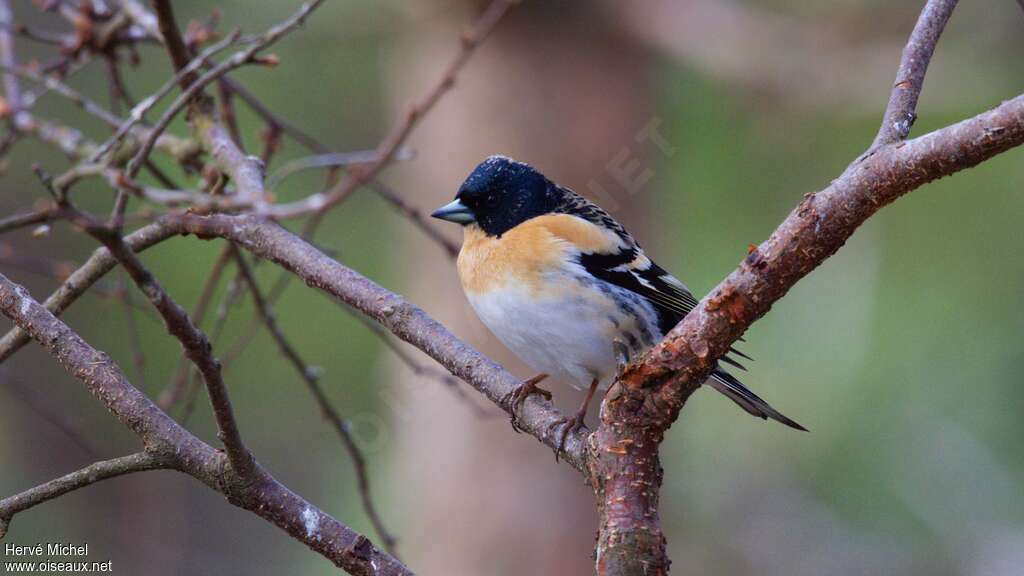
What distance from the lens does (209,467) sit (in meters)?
2.27

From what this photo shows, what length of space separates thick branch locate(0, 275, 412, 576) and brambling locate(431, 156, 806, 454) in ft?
2.97

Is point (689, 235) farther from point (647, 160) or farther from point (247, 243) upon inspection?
point (247, 243)

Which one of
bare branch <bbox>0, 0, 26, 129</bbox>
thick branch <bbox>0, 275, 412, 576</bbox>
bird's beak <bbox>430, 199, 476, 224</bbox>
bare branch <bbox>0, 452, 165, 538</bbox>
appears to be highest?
bird's beak <bbox>430, 199, 476, 224</bbox>

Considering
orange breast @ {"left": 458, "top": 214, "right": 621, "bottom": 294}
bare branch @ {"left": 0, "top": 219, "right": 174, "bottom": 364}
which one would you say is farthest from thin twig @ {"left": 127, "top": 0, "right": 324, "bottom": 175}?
orange breast @ {"left": 458, "top": 214, "right": 621, "bottom": 294}

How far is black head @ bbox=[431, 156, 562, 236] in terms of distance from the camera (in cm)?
377

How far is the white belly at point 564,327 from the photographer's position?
3.31 metres

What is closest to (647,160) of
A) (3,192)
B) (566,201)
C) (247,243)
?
(566,201)

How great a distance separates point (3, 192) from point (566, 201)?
5274 mm

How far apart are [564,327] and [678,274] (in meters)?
3.88

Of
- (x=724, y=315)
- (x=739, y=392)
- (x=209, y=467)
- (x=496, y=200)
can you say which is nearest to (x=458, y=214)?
(x=496, y=200)

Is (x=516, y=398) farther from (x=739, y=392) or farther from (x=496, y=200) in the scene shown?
(x=496, y=200)

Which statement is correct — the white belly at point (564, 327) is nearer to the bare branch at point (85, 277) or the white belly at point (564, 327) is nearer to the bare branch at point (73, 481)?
the bare branch at point (85, 277)

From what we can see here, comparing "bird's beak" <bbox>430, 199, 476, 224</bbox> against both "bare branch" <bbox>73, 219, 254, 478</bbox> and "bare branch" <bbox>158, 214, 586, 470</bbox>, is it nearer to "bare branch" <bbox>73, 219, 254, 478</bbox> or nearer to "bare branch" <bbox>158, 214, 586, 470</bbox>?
"bare branch" <bbox>158, 214, 586, 470</bbox>

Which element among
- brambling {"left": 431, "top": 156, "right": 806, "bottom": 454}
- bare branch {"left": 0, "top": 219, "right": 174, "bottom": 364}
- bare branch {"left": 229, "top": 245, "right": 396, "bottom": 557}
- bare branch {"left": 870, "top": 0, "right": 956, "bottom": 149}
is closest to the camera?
bare branch {"left": 870, "top": 0, "right": 956, "bottom": 149}
